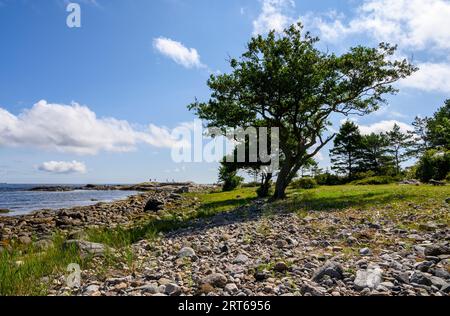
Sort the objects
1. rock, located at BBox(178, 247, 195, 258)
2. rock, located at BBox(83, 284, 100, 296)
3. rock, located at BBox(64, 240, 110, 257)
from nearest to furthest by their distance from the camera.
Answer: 1. rock, located at BBox(83, 284, 100, 296)
2. rock, located at BBox(178, 247, 195, 258)
3. rock, located at BBox(64, 240, 110, 257)

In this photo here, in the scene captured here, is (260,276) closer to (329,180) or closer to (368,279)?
(368,279)

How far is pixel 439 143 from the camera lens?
6494 cm

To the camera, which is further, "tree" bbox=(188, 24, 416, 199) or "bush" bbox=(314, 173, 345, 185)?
"bush" bbox=(314, 173, 345, 185)

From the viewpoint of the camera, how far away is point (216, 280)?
5969 millimetres

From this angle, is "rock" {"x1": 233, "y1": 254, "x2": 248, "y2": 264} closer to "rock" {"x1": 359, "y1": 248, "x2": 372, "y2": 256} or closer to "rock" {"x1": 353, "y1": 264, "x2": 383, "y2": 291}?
"rock" {"x1": 353, "y1": 264, "x2": 383, "y2": 291}

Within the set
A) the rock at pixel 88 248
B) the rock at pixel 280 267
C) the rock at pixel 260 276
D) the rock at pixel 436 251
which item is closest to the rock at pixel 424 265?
the rock at pixel 436 251

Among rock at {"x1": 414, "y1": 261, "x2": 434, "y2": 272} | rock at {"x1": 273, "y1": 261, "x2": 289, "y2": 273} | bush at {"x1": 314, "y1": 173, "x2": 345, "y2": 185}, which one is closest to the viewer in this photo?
rock at {"x1": 414, "y1": 261, "x2": 434, "y2": 272}

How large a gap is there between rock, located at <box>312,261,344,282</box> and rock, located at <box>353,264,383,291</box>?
327 millimetres

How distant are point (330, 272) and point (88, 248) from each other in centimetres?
678

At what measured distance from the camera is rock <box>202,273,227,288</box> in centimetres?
590

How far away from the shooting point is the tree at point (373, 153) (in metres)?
63.4

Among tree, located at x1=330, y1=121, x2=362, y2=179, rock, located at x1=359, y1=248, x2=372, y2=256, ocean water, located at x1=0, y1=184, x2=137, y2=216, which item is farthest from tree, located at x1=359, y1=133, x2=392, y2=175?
rock, located at x1=359, y1=248, x2=372, y2=256
